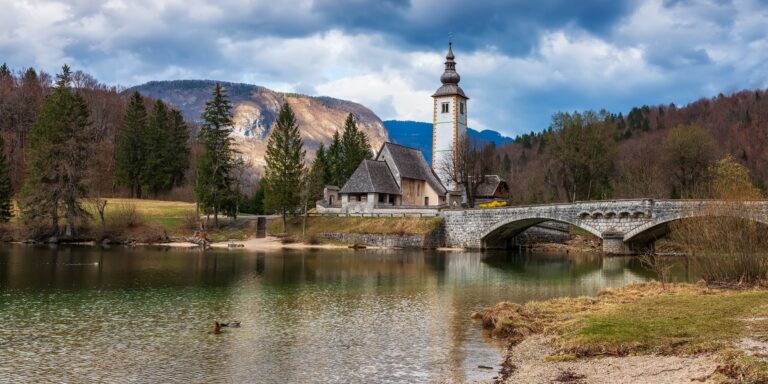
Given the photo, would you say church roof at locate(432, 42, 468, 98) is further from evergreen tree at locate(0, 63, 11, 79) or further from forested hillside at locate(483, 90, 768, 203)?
evergreen tree at locate(0, 63, 11, 79)

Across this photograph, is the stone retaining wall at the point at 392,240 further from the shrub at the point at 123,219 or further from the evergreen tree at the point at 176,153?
the evergreen tree at the point at 176,153

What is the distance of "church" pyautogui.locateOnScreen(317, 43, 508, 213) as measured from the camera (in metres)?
74.9

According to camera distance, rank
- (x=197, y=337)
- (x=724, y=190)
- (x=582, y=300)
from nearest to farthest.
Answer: (x=197, y=337), (x=582, y=300), (x=724, y=190)

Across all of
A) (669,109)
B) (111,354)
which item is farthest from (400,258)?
(669,109)

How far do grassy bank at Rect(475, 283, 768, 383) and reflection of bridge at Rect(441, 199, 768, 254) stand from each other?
26059 mm

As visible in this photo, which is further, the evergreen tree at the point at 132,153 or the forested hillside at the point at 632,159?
the evergreen tree at the point at 132,153

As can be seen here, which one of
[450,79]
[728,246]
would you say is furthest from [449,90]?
[728,246]

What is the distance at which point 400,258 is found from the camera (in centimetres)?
5381

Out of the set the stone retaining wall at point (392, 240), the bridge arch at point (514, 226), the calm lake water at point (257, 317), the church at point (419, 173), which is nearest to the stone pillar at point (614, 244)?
the bridge arch at point (514, 226)

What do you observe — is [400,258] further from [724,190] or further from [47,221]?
[47,221]

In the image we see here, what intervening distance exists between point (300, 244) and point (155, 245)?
1440 centimetres

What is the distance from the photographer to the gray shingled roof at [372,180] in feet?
243

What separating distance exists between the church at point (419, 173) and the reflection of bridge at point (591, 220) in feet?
29.1

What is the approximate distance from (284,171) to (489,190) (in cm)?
2689
